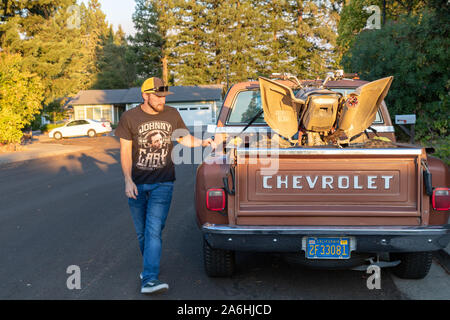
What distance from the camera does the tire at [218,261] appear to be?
4.45 m

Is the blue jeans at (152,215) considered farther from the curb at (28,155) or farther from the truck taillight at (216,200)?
the curb at (28,155)

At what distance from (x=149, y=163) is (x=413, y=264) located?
8.83 feet

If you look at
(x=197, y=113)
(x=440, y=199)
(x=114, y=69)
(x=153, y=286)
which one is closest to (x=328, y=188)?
(x=440, y=199)

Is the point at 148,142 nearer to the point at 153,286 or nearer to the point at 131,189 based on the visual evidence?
the point at 131,189

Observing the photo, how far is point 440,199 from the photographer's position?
3.91m

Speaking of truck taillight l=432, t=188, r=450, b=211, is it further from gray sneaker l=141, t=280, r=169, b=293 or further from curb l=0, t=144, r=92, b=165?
curb l=0, t=144, r=92, b=165

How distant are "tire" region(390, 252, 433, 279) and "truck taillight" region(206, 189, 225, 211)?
1842mm

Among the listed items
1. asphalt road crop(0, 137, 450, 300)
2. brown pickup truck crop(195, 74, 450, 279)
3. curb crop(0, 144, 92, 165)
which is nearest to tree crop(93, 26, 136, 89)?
curb crop(0, 144, 92, 165)

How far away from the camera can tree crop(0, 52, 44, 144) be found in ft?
69.4

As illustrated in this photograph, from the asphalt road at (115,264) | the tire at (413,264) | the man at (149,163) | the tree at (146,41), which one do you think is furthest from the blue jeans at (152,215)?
the tree at (146,41)

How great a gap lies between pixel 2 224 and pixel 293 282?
4.90m

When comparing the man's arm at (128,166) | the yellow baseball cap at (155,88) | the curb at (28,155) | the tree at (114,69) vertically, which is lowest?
the curb at (28,155)
